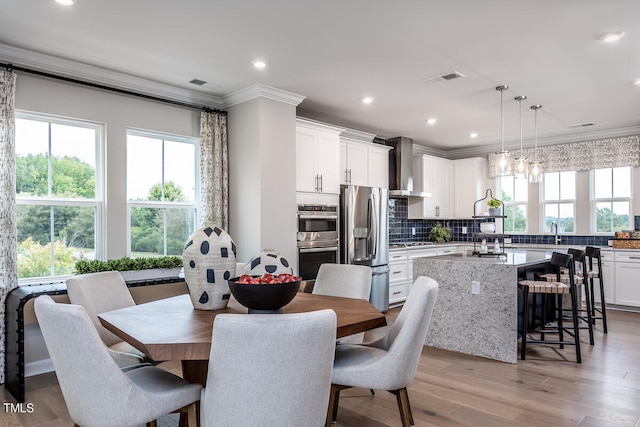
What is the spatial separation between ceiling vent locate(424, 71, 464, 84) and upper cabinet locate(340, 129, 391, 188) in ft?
5.37

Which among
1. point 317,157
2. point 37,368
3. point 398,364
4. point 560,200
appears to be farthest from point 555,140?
point 37,368

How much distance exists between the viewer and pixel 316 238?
15.7 feet

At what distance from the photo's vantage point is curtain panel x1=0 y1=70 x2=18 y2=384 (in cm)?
317

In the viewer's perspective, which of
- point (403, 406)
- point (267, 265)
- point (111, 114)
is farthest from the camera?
point (111, 114)

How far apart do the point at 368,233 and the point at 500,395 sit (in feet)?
9.24

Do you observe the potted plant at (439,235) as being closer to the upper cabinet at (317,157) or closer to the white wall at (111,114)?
the upper cabinet at (317,157)

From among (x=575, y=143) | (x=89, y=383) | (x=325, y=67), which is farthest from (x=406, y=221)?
(x=89, y=383)

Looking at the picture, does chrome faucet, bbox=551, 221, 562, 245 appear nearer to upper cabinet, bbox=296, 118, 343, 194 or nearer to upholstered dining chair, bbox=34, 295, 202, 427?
upper cabinet, bbox=296, 118, 343, 194

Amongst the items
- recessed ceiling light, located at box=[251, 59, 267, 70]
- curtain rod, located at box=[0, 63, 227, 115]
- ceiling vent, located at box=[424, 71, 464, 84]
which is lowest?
curtain rod, located at box=[0, 63, 227, 115]

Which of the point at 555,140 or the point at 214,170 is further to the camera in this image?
the point at 555,140

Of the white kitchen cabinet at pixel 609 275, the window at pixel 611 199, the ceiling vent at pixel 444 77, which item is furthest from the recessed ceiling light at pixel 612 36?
the window at pixel 611 199

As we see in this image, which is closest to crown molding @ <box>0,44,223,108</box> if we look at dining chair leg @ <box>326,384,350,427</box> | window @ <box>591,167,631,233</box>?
dining chair leg @ <box>326,384,350,427</box>

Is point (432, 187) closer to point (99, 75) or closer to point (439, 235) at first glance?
point (439, 235)

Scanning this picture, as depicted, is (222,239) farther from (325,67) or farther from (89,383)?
(325,67)
